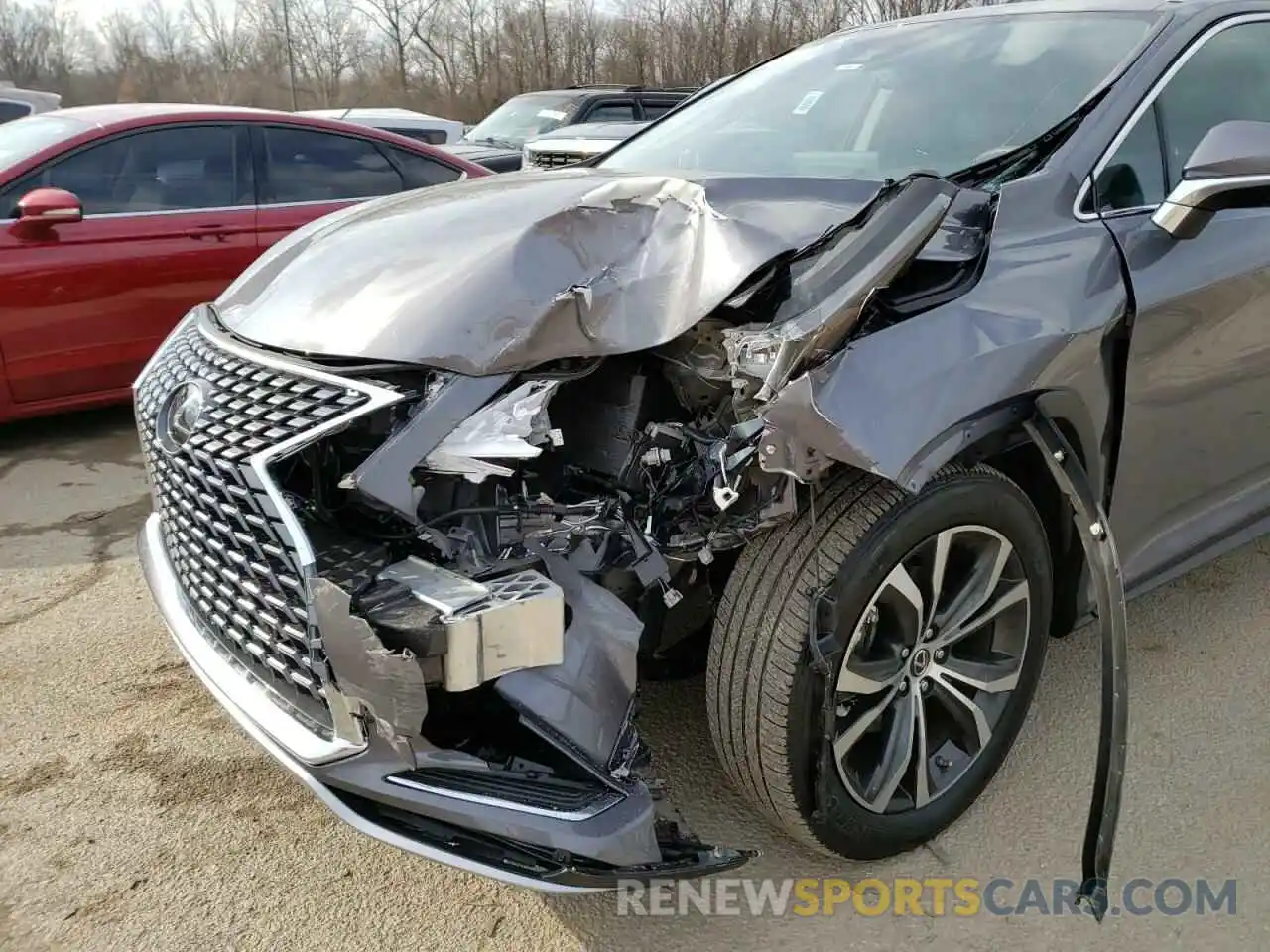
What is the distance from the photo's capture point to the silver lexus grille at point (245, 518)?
1726 mm

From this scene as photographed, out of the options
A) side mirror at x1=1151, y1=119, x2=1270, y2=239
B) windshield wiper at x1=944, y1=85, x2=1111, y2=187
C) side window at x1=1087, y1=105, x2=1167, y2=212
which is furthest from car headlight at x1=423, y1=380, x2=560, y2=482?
side mirror at x1=1151, y1=119, x2=1270, y2=239

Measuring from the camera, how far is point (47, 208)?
4312 millimetres

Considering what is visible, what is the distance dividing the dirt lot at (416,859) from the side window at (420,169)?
3.26 meters

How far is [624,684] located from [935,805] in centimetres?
87

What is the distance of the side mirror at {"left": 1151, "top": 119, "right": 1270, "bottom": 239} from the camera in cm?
217

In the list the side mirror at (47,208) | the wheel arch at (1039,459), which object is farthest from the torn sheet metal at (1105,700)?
the side mirror at (47,208)

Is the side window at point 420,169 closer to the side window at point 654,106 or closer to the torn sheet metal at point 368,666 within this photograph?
the torn sheet metal at point 368,666

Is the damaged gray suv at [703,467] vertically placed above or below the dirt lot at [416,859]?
above

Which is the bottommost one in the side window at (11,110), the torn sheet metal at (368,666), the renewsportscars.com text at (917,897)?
the renewsportscars.com text at (917,897)

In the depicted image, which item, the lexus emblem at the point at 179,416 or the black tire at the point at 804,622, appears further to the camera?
the lexus emblem at the point at 179,416

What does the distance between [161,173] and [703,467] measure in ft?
13.3

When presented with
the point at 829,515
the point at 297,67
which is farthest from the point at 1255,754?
the point at 297,67

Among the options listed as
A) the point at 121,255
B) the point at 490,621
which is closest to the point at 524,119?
the point at 121,255

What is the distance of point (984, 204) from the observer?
6.87 ft
